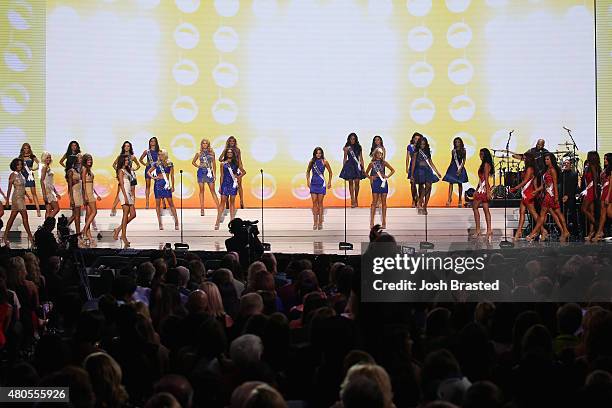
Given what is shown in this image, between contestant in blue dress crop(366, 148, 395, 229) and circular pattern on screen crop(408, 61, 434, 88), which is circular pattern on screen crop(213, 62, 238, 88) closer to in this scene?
circular pattern on screen crop(408, 61, 434, 88)

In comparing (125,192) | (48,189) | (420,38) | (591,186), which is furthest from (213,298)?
(420,38)

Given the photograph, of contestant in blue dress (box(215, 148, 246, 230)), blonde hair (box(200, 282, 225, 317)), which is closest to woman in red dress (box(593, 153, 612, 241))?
contestant in blue dress (box(215, 148, 246, 230))

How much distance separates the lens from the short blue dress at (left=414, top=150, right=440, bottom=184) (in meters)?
17.2

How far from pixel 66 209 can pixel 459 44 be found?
905 centimetres

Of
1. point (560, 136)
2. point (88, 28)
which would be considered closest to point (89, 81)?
point (88, 28)

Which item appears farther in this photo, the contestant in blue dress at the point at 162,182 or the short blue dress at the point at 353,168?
the short blue dress at the point at 353,168

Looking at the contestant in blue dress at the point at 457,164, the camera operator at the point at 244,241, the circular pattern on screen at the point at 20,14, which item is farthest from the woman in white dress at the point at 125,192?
the circular pattern on screen at the point at 20,14

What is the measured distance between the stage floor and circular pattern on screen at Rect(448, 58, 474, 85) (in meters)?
3.56

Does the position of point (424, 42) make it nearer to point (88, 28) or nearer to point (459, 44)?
point (459, 44)

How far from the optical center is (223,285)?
7270 mm

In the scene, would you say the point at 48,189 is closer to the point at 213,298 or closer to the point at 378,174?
the point at 378,174

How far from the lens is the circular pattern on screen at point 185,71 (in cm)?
2078

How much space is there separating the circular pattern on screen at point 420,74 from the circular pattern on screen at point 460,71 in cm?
43

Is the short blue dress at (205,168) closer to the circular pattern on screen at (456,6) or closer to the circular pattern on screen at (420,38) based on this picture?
the circular pattern on screen at (420,38)
